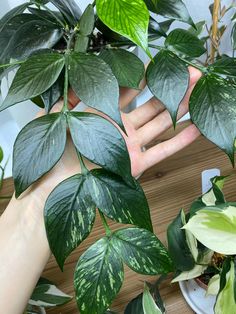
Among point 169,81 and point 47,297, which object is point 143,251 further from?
point 47,297

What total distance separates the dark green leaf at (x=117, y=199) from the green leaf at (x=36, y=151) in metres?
0.04

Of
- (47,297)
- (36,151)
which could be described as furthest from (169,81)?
(47,297)

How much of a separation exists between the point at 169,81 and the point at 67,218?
0.18 meters

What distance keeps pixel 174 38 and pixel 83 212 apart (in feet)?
0.80

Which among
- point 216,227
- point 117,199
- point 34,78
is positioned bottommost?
point 216,227

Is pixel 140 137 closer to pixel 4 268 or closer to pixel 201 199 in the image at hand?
pixel 201 199

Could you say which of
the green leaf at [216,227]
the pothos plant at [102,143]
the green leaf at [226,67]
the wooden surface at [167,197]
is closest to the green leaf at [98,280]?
the pothos plant at [102,143]

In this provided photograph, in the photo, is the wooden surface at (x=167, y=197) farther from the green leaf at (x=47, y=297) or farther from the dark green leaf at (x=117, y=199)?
the dark green leaf at (x=117, y=199)

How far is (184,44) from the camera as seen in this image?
0.46 m

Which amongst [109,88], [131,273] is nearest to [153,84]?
[109,88]

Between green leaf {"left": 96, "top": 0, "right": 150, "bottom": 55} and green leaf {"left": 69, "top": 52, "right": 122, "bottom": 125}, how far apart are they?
0.14 feet

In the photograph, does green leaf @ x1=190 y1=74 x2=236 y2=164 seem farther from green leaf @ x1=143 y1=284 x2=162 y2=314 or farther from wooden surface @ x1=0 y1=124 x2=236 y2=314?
wooden surface @ x1=0 y1=124 x2=236 y2=314

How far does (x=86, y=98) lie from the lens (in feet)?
1.14

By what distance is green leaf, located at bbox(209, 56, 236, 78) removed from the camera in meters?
0.42
